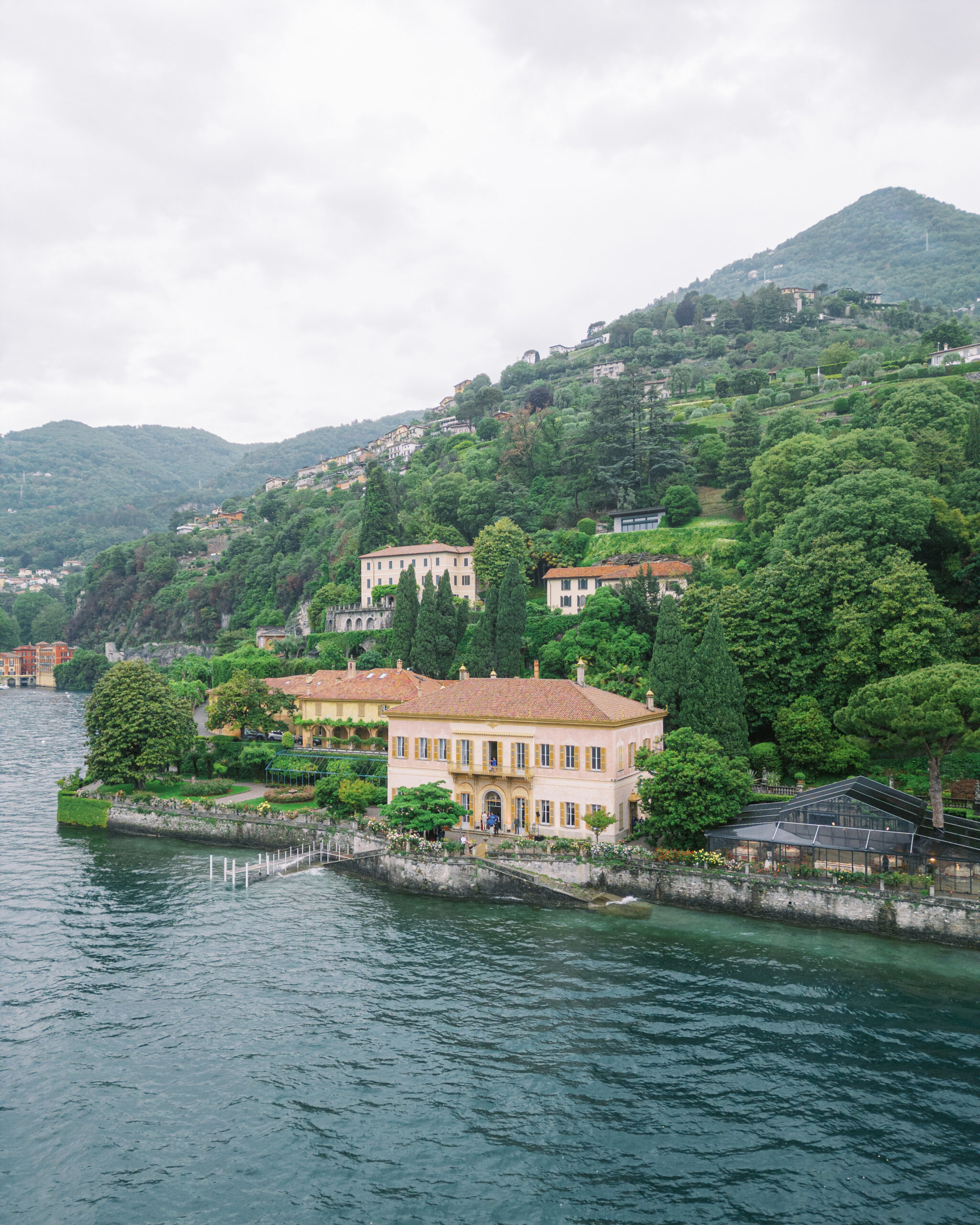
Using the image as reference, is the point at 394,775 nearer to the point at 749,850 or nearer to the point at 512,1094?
the point at 749,850

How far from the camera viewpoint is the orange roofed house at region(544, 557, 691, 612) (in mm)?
75438

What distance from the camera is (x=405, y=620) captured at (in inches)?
3137

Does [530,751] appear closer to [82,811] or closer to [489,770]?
[489,770]

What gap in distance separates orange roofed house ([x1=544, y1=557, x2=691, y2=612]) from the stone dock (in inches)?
1472

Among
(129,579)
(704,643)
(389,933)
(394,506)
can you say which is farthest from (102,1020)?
(129,579)

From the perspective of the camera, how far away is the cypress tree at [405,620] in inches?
3123

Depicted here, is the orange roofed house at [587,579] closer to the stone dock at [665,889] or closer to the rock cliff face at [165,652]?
the stone dock at [665,889]

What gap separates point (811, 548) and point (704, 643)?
1245cm

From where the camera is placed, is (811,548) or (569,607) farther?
(569,607)

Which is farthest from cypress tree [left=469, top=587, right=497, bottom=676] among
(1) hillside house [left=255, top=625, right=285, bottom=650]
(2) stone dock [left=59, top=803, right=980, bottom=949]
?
(1) hillside house [left=255, top=625, right=285, bottom=650]

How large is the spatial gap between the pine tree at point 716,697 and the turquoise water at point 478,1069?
14162 millimetres

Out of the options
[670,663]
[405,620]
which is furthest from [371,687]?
[670,663]

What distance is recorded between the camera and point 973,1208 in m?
19.0

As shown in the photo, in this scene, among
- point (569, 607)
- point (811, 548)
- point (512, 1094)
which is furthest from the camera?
point (569, 607)
